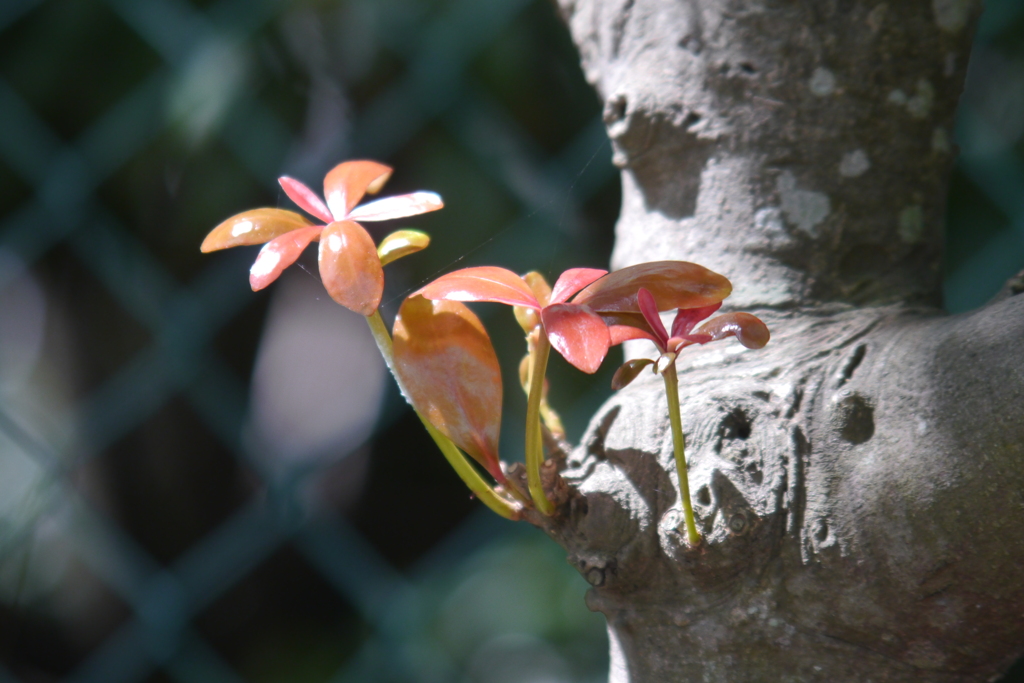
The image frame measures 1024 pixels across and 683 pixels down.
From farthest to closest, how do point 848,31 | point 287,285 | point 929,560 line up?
point 287,285
point 848,31
point 929,560

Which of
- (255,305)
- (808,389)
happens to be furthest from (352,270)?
(255,305)

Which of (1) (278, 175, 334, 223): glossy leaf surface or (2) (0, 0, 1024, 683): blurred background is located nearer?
(1) (278, 175, 334, 223): glossy leaf surface

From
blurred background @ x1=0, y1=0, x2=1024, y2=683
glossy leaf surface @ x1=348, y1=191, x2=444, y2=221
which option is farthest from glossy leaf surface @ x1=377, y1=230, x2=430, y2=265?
blurred background @ x1=0, y1=0, x2=1024, y2=683

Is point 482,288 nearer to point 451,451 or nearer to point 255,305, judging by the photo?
point 451,451

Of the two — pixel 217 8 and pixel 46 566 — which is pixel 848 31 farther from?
pixel 46 566

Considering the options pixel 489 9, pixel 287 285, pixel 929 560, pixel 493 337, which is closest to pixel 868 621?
pixel 929 560

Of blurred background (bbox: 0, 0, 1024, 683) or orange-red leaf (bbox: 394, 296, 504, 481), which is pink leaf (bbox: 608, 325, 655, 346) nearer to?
orange-red leaf (bbox: 394, 296, 504, 481)
